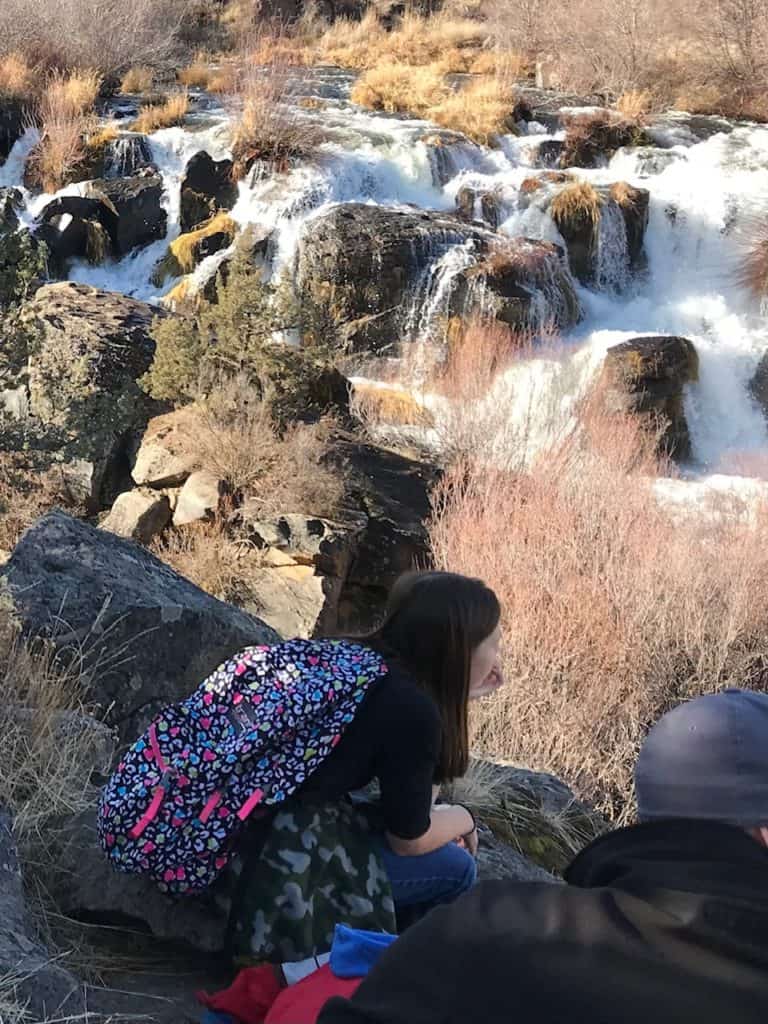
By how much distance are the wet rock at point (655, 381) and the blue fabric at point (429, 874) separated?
30.1 feet

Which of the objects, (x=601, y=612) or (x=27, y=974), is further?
(x=601, y=612)

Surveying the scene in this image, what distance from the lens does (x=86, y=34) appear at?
20234 millimetres

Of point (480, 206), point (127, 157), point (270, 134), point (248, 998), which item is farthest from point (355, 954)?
point (127, 157)

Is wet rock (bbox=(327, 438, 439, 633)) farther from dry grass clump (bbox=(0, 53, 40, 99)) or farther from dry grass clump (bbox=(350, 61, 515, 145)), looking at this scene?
dry grass clump (bbox=(0, 53, 40, 99))

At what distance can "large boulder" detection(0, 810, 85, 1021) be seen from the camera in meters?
1.72

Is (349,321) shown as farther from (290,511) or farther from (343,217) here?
(290,511)

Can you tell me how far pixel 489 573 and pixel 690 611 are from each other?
1.35 m

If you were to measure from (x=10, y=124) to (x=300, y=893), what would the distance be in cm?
1818

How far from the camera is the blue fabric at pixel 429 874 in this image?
2.17 metres

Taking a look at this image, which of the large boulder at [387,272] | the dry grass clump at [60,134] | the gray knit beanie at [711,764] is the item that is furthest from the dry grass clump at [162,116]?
the gray knit beanie at [711,764]

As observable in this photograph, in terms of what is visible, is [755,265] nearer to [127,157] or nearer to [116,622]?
[127,157]

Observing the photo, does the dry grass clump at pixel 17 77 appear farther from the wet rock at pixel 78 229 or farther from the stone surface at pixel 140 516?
the stone surface at pixel 140 516

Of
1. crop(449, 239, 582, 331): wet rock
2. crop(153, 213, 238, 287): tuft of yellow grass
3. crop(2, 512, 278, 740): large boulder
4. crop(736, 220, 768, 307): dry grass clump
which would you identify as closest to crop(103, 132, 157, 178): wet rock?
crop(153, 213, 238, 287): tuft of yellow grass

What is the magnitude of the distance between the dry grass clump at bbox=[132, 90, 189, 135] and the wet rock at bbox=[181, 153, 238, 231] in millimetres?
2109
